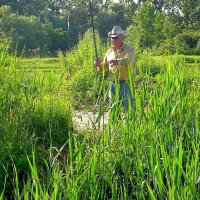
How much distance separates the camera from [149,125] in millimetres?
3197

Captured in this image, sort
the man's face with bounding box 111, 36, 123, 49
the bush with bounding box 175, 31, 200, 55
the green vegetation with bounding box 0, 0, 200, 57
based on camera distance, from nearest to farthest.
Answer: the man's face with bounding box 111, 36, 123, 49
the bush with bounding box 175, 31, 200, 55
the green vegetation with bounding box 0, 0, 200, 57

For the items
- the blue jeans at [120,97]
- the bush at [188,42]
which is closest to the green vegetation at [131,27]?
the bush at [188,42]

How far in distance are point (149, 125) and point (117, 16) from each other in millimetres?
57815

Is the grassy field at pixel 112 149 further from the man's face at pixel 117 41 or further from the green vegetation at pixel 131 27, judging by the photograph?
the green vegetation at pixel 131 27

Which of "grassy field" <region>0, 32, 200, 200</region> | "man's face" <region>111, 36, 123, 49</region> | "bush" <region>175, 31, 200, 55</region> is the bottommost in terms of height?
"bush" <region>175, 31, 200, 55</region>

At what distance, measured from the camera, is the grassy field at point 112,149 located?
2494 mm

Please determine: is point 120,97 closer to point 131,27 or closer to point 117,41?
point 117,41

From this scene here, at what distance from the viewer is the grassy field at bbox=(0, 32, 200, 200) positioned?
249 centimetres

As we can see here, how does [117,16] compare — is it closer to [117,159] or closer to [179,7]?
[179,7]

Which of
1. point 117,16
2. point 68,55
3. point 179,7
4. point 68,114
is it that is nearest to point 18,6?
point 117,16

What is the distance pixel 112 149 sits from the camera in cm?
319

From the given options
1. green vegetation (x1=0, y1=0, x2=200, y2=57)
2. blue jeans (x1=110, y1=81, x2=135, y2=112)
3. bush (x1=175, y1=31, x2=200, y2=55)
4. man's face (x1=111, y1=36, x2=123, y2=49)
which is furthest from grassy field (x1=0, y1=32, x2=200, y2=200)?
bush (x1=175, y1=31, x2=200, y2=55)

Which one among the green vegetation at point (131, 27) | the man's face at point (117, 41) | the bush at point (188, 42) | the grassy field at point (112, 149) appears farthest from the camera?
the green vegetation at point (131, 27)

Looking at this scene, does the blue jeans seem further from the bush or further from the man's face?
the bush
